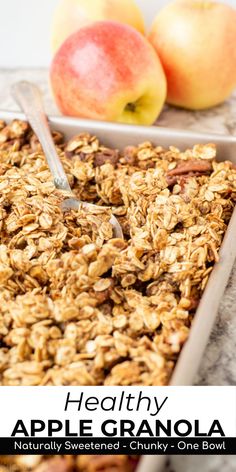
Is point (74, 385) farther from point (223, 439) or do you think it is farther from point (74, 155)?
point (74, 155)

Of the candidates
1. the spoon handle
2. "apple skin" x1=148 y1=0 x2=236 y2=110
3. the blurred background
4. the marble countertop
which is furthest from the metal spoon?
the blurred background

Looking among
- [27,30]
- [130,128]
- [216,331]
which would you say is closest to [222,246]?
[216,331]

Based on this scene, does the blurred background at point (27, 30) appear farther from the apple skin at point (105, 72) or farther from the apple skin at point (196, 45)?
the apple skin at point (105, 72)

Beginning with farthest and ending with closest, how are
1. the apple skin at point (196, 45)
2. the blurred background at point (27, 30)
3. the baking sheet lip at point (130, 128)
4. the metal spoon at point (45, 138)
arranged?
the blurred background at point (27, 30), the apple skin at point (196, 45), the baking sheet lip at point (130, 128), the metal spoon at point (45, 138)

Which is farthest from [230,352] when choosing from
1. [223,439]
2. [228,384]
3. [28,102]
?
[28,102]

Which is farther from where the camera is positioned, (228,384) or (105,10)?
(105,10)

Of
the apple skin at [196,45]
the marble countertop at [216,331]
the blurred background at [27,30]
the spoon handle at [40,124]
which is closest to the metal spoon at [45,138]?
the spoon handle at [40,124]

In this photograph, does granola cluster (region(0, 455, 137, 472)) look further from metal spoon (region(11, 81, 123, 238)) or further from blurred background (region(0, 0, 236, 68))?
blurred background (region(0, 0, 236, 68))
